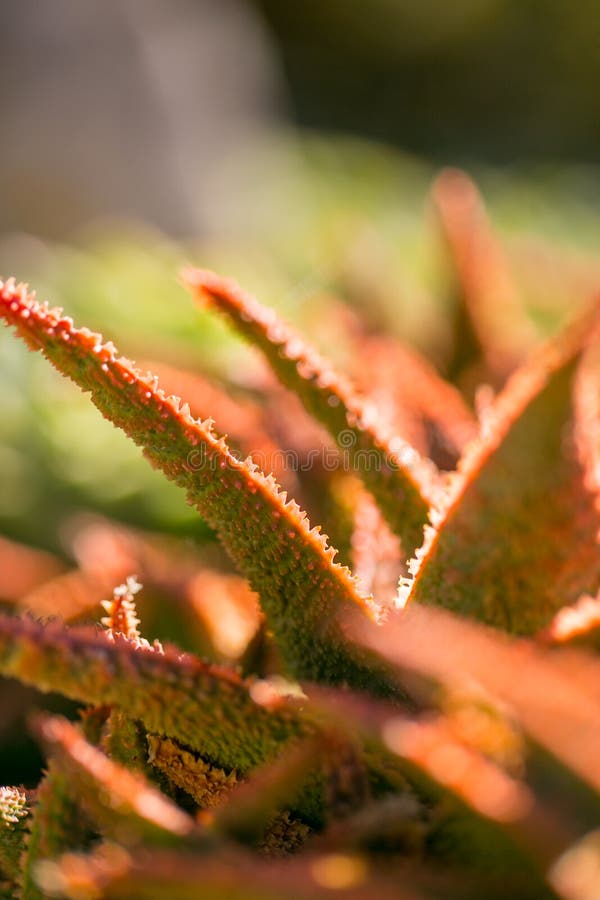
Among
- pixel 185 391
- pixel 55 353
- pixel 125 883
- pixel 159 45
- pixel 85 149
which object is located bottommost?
pixel 125 883

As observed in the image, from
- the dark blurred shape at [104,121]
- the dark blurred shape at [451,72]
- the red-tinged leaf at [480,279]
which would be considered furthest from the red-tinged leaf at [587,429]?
the dark blurred shape at [451,72]

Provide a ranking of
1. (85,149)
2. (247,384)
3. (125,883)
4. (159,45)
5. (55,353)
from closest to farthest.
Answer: (125,883) < (55,353) < (247,384) < (85,149) < (159,45)

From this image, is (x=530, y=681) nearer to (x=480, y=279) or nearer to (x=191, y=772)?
(x=191, y=772)

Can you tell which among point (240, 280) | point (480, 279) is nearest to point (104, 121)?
point (240, 280)

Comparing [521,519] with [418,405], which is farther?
[418,405]

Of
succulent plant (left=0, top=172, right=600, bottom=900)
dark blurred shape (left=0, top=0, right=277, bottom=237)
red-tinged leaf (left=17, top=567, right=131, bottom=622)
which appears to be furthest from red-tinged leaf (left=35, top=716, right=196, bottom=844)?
dark blurred shape (left=0, top=0, right=277, bottom=237)

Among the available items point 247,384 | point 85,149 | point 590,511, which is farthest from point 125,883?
point 85,149

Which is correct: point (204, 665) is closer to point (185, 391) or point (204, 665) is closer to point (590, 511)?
point (590, 511)
